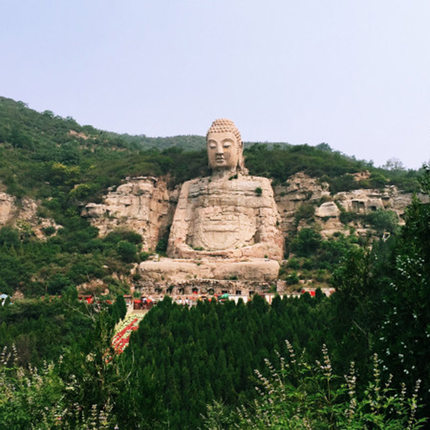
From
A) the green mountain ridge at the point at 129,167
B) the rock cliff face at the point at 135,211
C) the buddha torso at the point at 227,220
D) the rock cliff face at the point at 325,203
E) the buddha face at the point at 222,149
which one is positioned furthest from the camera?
Result: the green mountain ridge at the point at 129,167

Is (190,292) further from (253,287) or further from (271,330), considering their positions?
(271,330)

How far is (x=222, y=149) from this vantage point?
3394cm

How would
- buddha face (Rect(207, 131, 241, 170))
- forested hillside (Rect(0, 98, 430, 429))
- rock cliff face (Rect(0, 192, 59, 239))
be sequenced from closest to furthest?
forested hillside (Rect(0, 98, 430, 429)) → buddha face (Rect(207, 131, 241, 170)) → rock cliff face (Rect(0, 192, 59, 239))

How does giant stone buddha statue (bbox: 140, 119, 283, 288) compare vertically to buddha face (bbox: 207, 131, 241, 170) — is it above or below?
below

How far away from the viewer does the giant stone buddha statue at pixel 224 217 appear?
3141 cm

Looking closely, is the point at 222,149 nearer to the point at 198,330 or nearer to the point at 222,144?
the point at 222,144

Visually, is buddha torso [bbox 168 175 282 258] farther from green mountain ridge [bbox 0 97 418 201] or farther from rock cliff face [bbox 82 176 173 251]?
green mountain ridge [bbox 0 97 418 201]

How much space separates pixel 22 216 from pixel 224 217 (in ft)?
46.9

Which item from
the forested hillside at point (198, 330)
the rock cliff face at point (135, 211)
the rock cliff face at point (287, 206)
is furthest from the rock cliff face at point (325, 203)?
the rock cliff face at point (135, 211)

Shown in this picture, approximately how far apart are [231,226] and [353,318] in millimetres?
19442

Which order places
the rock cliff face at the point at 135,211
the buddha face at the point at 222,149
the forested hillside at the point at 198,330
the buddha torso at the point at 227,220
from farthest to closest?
the rock cliff face at the point at 135,211 → the buddha face at the point at 222,149 → the buddha torso at the point at 227,220 → the forested hillside at the point at 198,330

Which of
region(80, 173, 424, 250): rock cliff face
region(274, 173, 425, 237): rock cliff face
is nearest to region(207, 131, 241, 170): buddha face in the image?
region(80, 173, 424, 250): rock cliff face

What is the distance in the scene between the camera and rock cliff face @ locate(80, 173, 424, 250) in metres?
34.2

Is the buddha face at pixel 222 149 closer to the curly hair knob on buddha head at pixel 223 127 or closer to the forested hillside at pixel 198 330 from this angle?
the curly hair knob on buddha head at pixel 223 127
